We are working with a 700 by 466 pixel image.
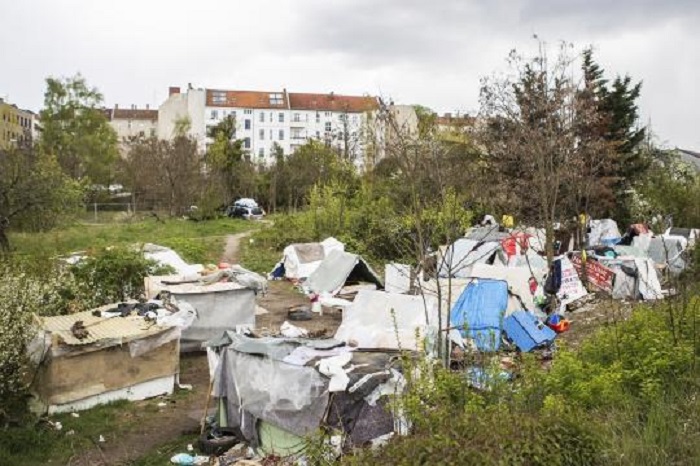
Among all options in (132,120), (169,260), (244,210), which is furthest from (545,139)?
(132,120)

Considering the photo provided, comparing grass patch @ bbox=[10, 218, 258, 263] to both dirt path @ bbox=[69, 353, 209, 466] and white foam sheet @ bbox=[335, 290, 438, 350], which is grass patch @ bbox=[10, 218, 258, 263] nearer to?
dirt path @ bbox=[69, 353, 209, 466]

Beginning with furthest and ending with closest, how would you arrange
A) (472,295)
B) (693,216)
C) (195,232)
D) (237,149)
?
(237,149)
(195,232)
(693,216)
(472,295)

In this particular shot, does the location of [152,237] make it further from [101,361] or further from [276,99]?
[276,99]

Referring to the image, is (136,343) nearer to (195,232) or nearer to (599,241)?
(599,241)

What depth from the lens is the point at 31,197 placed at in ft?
56.3

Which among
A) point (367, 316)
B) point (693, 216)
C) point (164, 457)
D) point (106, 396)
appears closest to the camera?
point (164, 457)

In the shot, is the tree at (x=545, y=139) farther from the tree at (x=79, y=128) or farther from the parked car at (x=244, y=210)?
the tree at (x=79, y=128)

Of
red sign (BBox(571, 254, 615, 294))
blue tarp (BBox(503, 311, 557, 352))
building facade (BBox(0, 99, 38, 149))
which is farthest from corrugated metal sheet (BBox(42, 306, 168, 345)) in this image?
building facade (BBox(0, 99, 38, 149))

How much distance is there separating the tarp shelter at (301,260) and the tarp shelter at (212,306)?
6.72 m

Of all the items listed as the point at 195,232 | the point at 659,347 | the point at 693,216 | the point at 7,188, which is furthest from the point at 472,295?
the point at 195,232

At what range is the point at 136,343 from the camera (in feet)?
27.8

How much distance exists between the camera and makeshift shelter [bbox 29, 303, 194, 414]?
785 centimetres

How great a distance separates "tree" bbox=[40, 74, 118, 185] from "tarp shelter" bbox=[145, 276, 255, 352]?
39034mm

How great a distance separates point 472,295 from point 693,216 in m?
14.0
